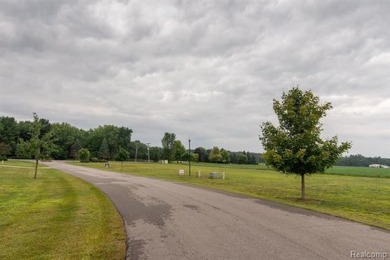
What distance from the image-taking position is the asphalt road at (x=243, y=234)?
24.0ft

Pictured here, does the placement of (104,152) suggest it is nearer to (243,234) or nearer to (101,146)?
(101,146)

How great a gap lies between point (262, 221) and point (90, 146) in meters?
144

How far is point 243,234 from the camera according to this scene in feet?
29.3

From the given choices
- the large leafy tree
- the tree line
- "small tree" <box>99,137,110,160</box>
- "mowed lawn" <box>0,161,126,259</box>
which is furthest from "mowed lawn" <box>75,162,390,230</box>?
"small tree" <box>99,137,110,160</box>

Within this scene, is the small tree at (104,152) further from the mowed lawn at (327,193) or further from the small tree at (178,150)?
the mowed lawn at (327,193)

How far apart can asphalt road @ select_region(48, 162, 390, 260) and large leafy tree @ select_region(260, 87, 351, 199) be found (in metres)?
5.37

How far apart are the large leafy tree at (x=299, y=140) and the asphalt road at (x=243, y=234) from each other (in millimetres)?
5365

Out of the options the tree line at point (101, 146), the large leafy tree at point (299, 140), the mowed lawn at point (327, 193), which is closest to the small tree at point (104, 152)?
the tree line at point (101, 146)

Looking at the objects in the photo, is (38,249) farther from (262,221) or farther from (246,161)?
(246,161)

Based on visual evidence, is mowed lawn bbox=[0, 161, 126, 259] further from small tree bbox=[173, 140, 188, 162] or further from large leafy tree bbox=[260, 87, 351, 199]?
small tree bbox=[173, 140, 188, 162]

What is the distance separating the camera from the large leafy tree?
18.4 metres

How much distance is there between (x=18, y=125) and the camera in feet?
423

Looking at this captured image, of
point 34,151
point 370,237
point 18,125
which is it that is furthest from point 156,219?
point 18,125

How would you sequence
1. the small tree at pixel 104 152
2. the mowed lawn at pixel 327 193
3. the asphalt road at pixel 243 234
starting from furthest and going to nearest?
the small tree at pixel 104 152 → the mowed lawn at pixel 327 193 → the asphalt road at pixel 243 234
